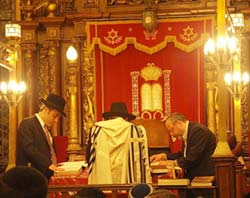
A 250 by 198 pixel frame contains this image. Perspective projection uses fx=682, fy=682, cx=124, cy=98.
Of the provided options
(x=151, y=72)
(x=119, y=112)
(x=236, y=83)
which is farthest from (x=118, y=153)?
(x=151, y=72)

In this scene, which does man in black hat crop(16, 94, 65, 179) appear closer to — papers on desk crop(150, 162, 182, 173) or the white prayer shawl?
the white prayer shawl

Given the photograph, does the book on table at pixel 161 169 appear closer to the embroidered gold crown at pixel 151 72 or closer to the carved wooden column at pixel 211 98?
the carved wooden column at pixel 211 98

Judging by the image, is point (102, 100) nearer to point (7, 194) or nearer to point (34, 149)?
point (34, 149)

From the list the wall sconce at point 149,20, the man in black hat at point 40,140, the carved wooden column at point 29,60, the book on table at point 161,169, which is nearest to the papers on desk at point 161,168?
the book on table at point 161,169

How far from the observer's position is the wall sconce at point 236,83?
11.6 meters

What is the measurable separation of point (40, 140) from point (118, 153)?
103 cm

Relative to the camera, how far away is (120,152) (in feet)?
25.0

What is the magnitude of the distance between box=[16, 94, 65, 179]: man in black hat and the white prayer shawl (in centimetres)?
60

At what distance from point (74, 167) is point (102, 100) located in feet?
19.7

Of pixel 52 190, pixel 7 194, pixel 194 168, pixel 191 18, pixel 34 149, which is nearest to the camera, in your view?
pixel 7 194

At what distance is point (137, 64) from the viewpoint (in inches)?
537

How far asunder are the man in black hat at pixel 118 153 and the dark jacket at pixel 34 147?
2.27 ft

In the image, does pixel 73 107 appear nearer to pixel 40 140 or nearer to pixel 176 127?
pixel 176 127

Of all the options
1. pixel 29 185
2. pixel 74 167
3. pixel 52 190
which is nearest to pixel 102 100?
pixel 74 167
